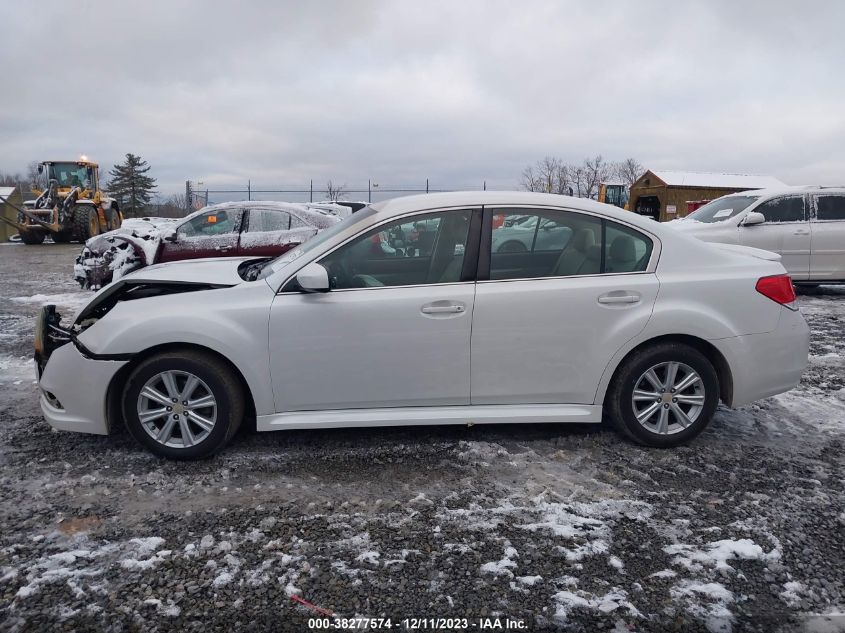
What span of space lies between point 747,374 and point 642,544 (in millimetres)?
1557

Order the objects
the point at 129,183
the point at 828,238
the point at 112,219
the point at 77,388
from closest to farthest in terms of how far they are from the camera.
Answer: the point at 77,388
the point at 828,238
the point at 112,219
the point at 129,183

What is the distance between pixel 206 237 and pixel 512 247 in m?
6.85

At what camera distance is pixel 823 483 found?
3352mm

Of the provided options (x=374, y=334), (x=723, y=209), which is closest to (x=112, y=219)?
(x=723, y=209)

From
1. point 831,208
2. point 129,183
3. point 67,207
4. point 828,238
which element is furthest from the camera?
point 129,183

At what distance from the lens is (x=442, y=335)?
11.5 ft

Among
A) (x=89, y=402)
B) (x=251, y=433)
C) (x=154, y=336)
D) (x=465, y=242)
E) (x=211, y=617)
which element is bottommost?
(x=211, y=617)

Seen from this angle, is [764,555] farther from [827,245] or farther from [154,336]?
[827,245]

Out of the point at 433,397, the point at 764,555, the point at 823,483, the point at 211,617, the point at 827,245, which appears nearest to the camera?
the point at 211,617

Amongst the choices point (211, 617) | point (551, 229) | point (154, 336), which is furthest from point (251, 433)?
point (551, 229)

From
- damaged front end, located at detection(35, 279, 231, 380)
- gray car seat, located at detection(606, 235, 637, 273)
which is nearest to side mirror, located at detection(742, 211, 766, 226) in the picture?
gray car seat, located at detection(606, 235, 637, 273)

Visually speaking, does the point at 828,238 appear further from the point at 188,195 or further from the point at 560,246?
the point at 188,195

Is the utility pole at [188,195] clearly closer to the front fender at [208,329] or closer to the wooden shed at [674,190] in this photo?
the wooden shed at [674,190]

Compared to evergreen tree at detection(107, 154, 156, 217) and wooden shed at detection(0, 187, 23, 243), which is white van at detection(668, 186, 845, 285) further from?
evergreen tree at detection(107, 154, 156, 217)
